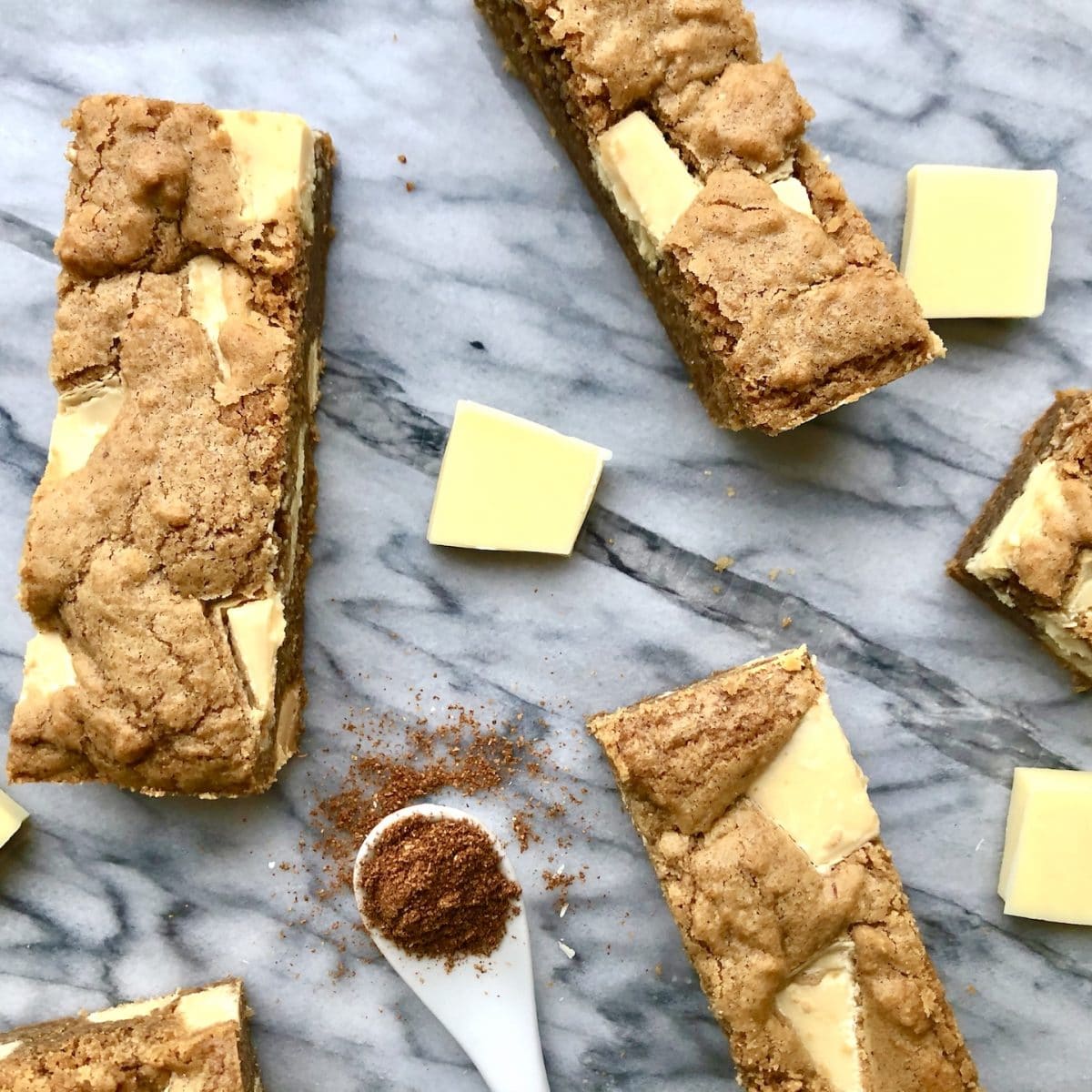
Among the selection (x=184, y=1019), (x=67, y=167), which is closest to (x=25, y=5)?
(x=67, y=167)

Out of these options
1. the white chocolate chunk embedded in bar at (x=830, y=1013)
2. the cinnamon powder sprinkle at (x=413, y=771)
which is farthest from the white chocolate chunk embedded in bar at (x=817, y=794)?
the cinnamon powder sprinkle at (x=413, y=771)

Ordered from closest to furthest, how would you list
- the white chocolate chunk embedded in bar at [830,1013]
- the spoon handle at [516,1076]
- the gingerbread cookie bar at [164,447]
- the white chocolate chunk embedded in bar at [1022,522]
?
the gingerbread cookie bar at [164,447] → the white chocolate chunk embedded in bar at [830,1013] → the white chocolate chunk embedded in bar at [1022,522] → the spoon handle at [516,1076]

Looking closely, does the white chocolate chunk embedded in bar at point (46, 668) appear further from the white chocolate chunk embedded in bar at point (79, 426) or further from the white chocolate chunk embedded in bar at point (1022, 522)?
the white chocolate chunk embedded in bar at point (1022, 522)

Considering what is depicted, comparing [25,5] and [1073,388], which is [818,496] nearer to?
[1073,388]

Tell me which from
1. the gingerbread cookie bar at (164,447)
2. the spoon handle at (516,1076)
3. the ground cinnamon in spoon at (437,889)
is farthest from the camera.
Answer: the spoon handle at (516,1076)

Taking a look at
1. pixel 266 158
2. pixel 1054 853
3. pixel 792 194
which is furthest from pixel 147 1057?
pixel 792 194
